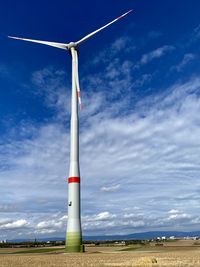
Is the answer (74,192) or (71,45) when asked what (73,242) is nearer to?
(74,192)

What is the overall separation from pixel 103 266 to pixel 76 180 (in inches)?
1367

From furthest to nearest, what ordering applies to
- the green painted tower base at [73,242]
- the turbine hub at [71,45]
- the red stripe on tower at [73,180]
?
the turbine hub at [71,45], the red stripe on tower at [73,180], the green painted tower base at [73,242]

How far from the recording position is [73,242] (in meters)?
76.2

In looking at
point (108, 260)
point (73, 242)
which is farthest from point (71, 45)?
point (108, 260)

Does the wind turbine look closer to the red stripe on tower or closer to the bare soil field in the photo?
the red stripe on tower

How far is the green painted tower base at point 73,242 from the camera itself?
76.1 m

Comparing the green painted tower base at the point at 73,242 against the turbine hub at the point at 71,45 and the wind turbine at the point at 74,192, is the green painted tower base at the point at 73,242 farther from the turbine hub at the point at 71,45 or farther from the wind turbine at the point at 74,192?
the turbine hub at the point at 71,45

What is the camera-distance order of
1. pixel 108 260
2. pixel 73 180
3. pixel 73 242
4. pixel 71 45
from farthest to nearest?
1. pixel 71 45
2. pixel 73 180
3. pixel 73 242
4. pixel 108 260

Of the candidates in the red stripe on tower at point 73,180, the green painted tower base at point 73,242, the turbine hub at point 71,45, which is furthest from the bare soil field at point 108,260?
the turbine hub at point 71,45

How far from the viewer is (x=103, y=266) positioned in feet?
147

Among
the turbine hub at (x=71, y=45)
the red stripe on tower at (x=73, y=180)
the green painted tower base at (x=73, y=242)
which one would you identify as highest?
the turbine hub at (x=71, y=45)

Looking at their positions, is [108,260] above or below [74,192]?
below

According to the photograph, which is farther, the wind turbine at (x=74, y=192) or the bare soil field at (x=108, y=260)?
the wind turbine at (x=74, y=192)

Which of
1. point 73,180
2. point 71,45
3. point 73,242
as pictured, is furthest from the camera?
point 71,45
